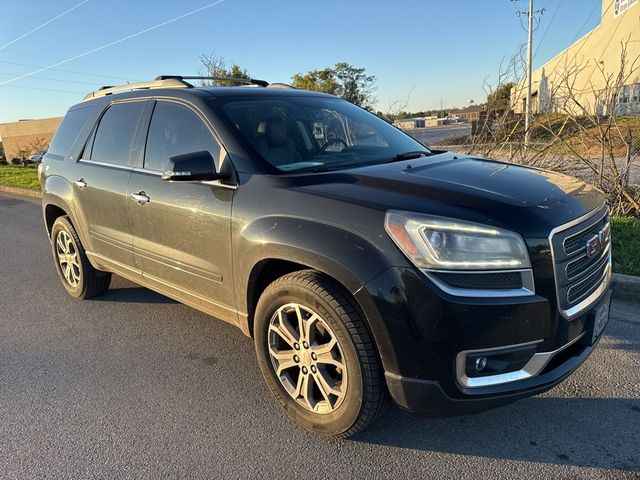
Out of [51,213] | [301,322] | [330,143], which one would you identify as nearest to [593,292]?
[301,322]

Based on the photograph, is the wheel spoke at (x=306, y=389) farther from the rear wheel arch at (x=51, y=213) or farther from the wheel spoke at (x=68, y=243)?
the rear wheel arch at (x=51, y=213)

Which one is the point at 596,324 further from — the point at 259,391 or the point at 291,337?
the point at 259,391

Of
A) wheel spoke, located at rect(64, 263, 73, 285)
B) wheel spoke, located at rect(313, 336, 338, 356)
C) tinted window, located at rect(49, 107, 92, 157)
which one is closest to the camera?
wheel spoke, located at rect(313, 336, 338, 356)

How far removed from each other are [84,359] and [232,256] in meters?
1.65

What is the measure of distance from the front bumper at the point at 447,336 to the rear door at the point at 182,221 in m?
1.14

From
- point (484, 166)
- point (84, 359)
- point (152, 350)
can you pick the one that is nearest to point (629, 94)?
point (484, 166)

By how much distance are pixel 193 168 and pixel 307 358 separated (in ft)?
4.06

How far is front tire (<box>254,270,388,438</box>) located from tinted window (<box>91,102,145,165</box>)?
1.99m

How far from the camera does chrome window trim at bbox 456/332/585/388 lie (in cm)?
215

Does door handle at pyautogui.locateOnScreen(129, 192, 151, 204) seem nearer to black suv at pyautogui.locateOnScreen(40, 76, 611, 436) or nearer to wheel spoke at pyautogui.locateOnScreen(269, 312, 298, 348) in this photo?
black suv at pyautogui.locateOnScreen(40, 76, 611, 436)

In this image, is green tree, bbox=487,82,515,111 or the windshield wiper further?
green tree, bbox=487,82,515,111

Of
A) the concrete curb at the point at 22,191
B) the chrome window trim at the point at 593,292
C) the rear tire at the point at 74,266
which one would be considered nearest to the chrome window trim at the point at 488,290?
the chrome window trim at the point at 593,292

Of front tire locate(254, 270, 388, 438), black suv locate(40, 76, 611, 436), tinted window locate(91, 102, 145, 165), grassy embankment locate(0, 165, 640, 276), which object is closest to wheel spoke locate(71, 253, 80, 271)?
tinted window locate(91, 102, 145, 165)

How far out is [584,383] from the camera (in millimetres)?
3055
